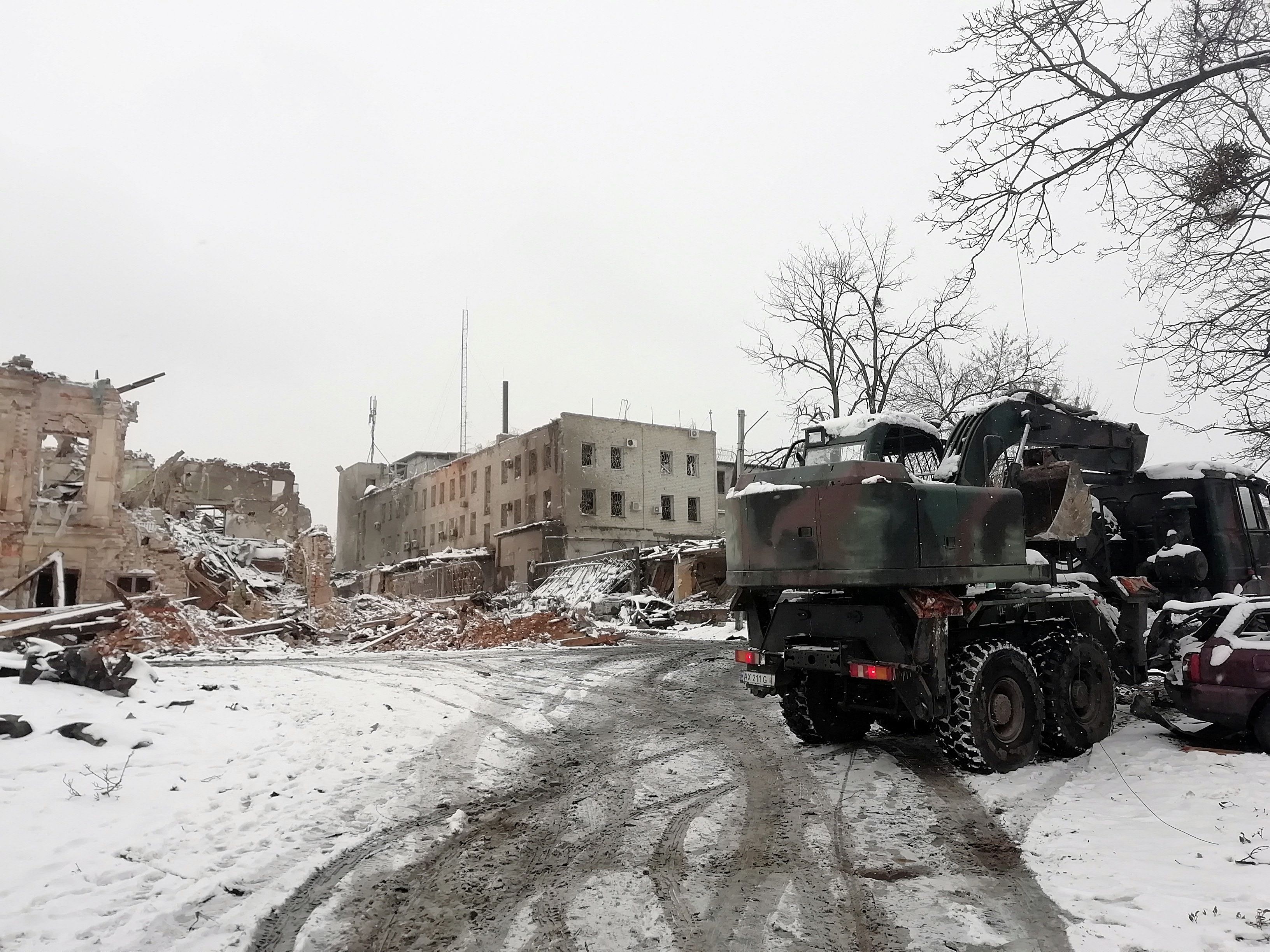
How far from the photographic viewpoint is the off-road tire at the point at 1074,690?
8586mm

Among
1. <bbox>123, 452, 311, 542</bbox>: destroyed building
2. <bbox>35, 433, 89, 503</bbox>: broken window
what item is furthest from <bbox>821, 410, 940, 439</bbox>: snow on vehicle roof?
<bbox>123, 452, 311, 542</bbox>: destroyed building

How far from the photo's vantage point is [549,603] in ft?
103

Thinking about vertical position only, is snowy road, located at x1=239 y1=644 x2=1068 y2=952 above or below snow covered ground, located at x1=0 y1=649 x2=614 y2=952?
below

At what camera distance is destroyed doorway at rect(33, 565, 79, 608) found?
2605 cm

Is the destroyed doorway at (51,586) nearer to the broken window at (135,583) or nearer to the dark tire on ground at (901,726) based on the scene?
the broken window at (135,583)

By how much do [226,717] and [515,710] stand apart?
150 inches

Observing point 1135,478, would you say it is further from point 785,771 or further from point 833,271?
point 833,271

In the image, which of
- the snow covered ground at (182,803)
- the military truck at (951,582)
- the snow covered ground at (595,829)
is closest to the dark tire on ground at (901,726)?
the military truck at (951,582)

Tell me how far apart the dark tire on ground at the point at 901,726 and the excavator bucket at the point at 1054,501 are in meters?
2.58

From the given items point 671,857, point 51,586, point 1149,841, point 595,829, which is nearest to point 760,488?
point 595,829

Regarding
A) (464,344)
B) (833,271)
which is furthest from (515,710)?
(464,344)

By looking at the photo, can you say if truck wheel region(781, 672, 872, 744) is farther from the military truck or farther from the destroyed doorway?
the destroyed doorway

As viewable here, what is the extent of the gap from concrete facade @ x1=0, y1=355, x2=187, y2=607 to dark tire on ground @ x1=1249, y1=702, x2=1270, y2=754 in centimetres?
2959

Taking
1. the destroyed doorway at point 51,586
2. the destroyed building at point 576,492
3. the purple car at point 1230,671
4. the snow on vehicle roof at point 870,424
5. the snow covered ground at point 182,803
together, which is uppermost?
the destroyed building at point 576,492
